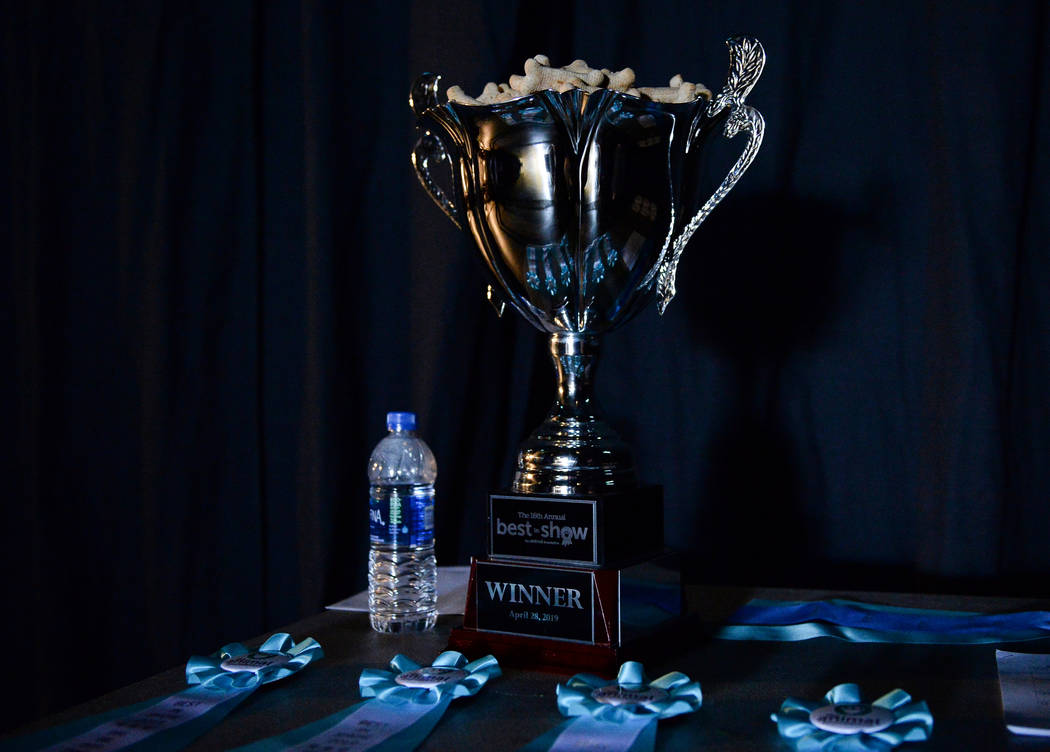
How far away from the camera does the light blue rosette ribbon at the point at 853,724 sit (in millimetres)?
693

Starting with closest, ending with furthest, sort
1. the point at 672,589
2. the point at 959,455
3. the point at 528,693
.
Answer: the point at 528,693
the point at 672,589
the point at 959,455

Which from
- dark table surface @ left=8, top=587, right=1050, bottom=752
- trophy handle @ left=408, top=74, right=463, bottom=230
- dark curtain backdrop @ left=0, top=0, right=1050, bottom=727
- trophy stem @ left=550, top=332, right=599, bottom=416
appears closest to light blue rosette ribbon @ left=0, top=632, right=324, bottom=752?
dark table surface @ left=8, top=587, right=1050, bottom=752

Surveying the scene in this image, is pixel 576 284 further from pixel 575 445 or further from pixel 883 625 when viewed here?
pixel 883 625

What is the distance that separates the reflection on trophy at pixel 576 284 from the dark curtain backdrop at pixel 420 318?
17.9 inches

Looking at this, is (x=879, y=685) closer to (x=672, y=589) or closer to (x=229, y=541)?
(x=672, y=589)

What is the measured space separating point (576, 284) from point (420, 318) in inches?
24.8

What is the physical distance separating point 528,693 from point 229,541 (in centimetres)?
103

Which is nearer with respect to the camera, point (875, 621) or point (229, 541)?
point (875, 621)

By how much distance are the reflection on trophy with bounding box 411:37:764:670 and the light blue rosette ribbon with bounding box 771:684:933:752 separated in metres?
0.22

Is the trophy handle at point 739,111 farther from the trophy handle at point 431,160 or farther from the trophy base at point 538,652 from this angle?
the trophy base at point 538,652

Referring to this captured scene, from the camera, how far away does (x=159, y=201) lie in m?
1.76

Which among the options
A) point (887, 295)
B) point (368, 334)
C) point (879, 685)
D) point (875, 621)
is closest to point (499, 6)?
point (368, 334)

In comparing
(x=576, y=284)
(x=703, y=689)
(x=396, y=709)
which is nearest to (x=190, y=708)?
(x=396, y=709)

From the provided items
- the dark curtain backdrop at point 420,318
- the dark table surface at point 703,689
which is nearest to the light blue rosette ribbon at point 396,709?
the dark table surface at point 703,689
